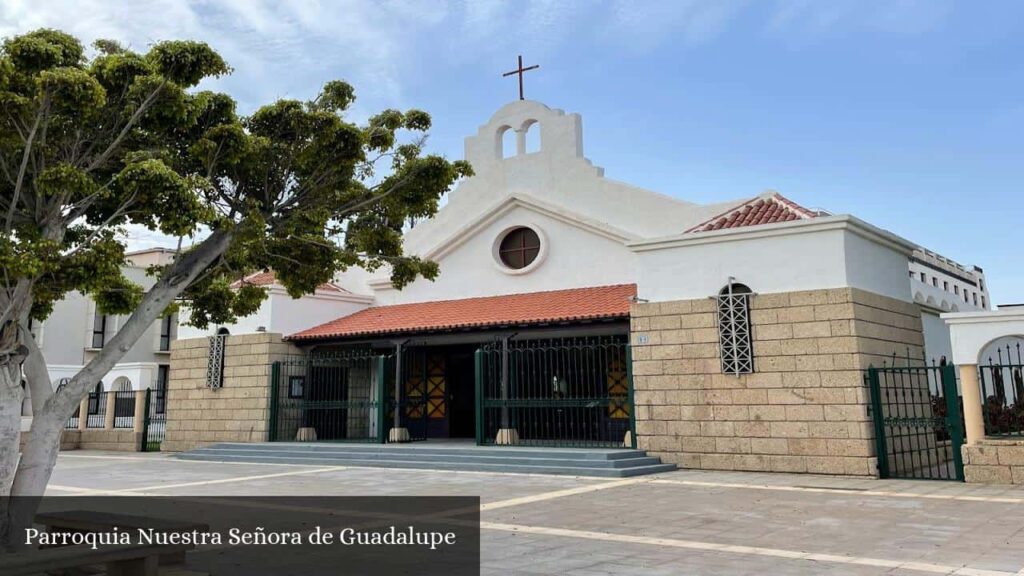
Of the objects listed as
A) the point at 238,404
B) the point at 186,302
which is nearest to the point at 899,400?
the point at 186,302

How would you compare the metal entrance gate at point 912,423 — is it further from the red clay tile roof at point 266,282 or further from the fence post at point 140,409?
the fence post at point 140,409

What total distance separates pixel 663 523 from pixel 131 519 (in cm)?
507

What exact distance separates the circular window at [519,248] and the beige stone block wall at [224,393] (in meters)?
5.70

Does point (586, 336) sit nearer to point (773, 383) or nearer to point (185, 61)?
point (773, 383)

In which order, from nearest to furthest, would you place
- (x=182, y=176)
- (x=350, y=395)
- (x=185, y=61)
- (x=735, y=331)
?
(x=185, y=61) → (x=182, y=176) → (x=735, y=331) → (x=350, y=395)

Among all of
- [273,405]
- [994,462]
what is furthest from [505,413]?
[994,462]

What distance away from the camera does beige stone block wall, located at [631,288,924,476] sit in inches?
481

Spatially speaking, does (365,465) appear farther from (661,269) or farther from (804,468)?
(804,468)

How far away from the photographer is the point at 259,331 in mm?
18766

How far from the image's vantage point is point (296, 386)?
18.9 metres

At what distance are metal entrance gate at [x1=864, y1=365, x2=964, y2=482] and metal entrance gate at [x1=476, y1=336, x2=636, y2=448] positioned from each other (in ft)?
14.0

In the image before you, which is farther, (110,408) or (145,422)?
(110,408)

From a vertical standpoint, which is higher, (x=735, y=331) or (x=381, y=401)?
(x=735, y=331)

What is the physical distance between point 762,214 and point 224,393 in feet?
43.6
